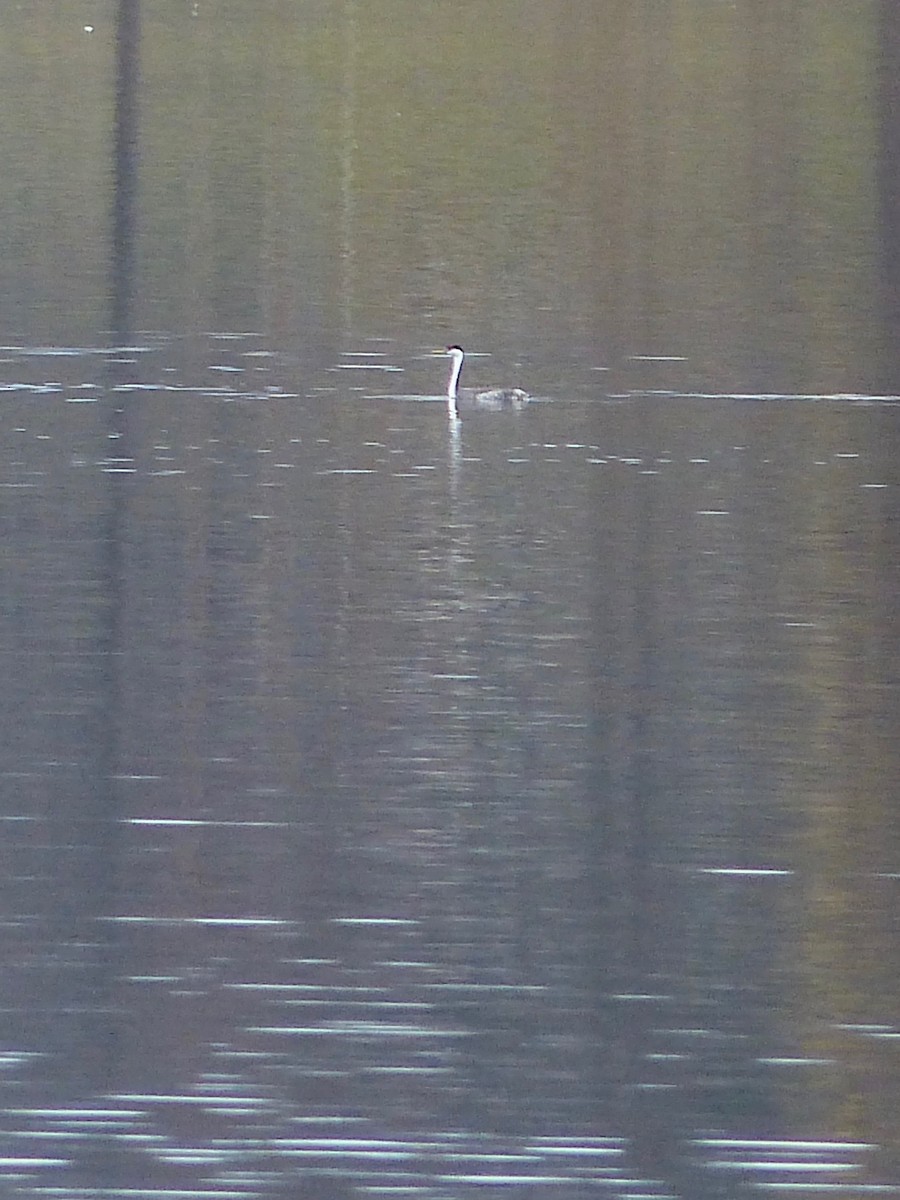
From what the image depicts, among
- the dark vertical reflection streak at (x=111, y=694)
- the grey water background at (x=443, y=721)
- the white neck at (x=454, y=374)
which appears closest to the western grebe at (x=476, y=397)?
the white neck at (x=454, y=374)

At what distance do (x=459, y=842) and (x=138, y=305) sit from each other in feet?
42.9

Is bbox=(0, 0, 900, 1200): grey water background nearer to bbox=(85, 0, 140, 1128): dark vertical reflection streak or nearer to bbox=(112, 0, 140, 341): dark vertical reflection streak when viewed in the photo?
bbox=(85, 0, 140, 1128): dark vertical reflection streak

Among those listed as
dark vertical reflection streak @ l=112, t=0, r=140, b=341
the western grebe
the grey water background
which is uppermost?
dark vertical reflection streak @ l=112, t=0, r=140, b=341

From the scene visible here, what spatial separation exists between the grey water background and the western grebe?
0.24 meters

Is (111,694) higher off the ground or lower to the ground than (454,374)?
lower

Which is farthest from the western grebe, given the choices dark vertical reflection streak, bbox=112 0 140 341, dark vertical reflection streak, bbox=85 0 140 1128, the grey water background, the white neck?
dark vertical reflection streak, bbox=112 0 140 341

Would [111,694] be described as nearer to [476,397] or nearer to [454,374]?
[476,397]

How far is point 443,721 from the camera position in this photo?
11211 mm

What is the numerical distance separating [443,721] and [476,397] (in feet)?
24.1

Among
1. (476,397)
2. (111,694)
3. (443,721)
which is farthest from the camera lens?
(476,397)

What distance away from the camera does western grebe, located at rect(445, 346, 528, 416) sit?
721 inches

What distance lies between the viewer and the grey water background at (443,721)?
7.64m

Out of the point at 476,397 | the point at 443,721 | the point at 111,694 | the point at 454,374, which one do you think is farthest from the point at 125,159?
the point at 443,721

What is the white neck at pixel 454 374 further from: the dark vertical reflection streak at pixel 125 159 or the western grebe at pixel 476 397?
the dark vertical reflection streak at pixel 125 159
